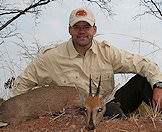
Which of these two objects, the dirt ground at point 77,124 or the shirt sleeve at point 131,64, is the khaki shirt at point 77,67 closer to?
the shirt sleeve at point 131,64

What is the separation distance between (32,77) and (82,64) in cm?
A: 62

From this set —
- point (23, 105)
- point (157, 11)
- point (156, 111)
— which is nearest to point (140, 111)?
point (156, 111)

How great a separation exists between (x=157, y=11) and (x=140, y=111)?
7.84 m

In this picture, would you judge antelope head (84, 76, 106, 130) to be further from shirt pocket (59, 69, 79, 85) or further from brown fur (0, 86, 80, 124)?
shirt pocket (59, 69, 79, 85)

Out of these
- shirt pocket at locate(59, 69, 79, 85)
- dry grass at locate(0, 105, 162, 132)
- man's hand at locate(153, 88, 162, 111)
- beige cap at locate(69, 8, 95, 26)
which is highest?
beige cap at locate(69, 8, 95, 26)

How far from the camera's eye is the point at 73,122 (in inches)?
180

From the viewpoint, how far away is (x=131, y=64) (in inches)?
214

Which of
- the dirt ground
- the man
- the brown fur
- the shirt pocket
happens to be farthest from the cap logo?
the dirt ground

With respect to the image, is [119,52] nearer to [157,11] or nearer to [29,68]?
[29,68]

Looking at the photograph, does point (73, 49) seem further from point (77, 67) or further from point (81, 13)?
point (81, 13)

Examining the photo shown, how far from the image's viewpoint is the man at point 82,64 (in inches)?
214

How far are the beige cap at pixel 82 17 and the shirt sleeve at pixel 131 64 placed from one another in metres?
0.40

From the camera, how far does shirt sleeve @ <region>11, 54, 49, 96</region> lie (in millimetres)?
5488

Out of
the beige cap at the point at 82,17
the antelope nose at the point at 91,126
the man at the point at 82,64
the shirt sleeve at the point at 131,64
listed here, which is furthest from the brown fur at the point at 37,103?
the antelope nose at the point at 91,126
